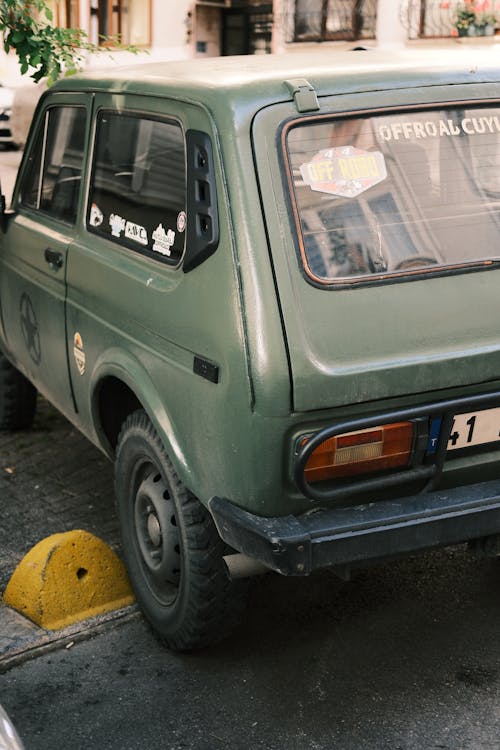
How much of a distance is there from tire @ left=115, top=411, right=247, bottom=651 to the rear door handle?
89cm

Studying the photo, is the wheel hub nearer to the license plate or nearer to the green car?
the green car

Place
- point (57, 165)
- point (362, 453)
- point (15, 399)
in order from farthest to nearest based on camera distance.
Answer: point (15, 399)
point (57, 165)
point (362, 453)

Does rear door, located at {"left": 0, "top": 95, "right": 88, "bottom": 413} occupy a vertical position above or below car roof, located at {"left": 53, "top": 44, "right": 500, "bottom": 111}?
below

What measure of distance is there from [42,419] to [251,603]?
2.72 meters

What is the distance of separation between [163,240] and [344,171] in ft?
2.40

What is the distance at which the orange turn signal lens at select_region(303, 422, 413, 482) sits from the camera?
3.11 meters

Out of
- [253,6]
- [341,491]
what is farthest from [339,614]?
[253,6]

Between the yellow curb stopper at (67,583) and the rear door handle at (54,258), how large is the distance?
114cm

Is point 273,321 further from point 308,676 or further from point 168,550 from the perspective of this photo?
point 308,676

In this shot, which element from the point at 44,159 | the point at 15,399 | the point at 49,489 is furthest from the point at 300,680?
the point at 15,399

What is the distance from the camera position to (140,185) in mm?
3877

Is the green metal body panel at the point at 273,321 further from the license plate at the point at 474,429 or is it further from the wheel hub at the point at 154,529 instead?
the wheel hub at the point at 154,529

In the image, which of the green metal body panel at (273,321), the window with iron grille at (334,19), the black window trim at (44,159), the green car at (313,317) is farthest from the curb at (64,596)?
the window with iron grille at (334,19)

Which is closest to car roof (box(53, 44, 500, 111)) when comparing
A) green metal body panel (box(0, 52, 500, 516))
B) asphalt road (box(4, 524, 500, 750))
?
green metal body panel (box(0, 52, 500, 516))
